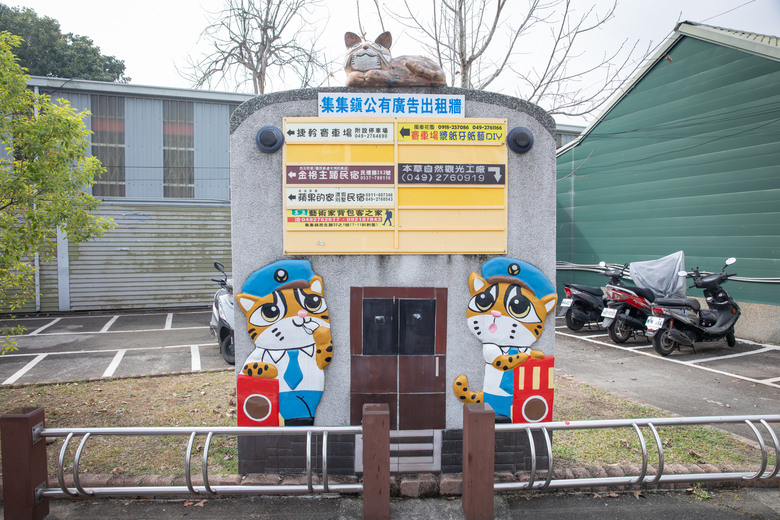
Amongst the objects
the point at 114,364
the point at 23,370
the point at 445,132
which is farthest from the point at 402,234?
the point at 23,370

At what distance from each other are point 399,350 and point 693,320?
7478mm

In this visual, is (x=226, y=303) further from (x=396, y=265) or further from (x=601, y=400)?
(x=601, y=400)

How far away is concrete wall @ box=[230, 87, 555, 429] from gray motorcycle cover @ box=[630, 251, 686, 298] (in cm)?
712

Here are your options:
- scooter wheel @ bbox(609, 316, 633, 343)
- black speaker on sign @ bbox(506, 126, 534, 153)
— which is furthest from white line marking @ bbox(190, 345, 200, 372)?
scooter wheel @ bbox(609, 316, 633, 343)

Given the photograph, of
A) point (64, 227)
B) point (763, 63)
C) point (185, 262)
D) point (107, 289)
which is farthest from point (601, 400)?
point (107, 289)

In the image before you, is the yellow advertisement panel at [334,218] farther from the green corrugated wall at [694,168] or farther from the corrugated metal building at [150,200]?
the corrugated metal building at [150,200]

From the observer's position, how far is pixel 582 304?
11.5 meters

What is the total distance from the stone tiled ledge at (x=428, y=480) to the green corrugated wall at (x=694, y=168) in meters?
6.54

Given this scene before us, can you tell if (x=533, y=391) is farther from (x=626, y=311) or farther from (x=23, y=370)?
(x=23, y=370)

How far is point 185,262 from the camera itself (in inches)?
614

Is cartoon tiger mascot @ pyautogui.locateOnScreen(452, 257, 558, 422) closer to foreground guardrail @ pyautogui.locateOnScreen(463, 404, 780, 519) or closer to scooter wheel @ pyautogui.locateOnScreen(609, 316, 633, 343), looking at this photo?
foreground guardrail @ pyautogui.locateOnScreen(463, 404, 780, 519)

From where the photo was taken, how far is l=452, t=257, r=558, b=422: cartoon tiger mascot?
4496 millimetres

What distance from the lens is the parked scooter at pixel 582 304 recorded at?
11242mm

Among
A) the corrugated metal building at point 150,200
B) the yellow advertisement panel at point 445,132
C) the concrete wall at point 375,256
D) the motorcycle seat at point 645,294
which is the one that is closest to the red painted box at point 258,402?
the concrete wall at point 375,256
